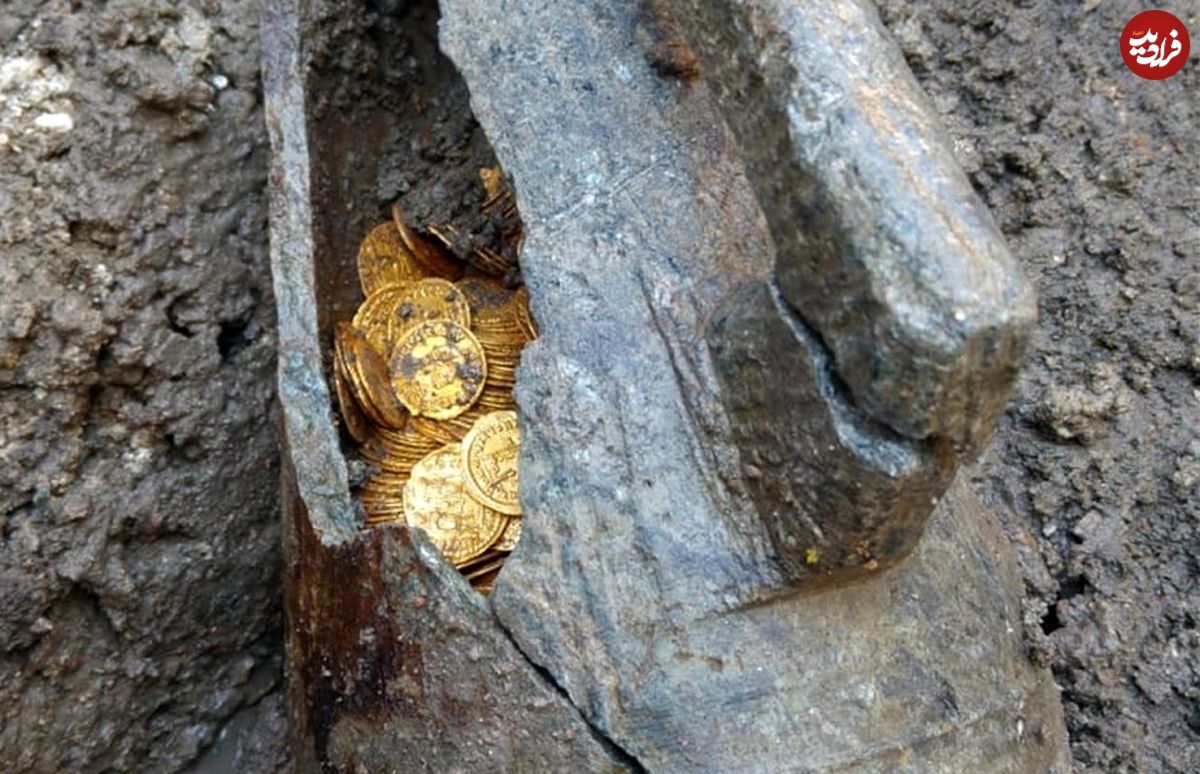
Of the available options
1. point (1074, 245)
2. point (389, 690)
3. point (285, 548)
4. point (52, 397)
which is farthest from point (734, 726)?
point (52, 397)

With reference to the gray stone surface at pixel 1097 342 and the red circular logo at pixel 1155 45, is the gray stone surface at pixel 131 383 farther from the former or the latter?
the red circular logo at pixel 1155 45

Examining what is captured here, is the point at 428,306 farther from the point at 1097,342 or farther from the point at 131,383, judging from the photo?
the point at 1097,342

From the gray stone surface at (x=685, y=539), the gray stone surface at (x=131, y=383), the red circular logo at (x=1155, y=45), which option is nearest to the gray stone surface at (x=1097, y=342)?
the red circular logo at (x=1155, y=45)

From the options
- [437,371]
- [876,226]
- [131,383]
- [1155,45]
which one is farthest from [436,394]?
[1155,45]

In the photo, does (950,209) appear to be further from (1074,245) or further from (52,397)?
(52,397)

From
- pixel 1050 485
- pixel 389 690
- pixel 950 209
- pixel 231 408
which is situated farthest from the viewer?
pixel 231 408
